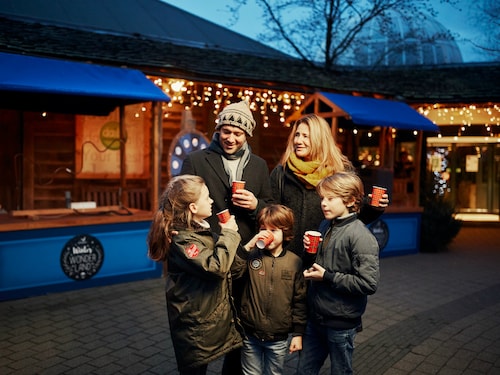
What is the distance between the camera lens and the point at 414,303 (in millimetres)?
6742

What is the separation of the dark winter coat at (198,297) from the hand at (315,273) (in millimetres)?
457

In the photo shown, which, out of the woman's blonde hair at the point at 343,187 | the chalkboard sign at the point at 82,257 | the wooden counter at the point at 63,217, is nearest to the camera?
the woman's blonde hair at the point at 343,187

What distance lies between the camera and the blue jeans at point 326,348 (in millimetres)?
3064

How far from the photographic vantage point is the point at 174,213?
2.88 m

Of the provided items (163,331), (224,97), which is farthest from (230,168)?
(224,97)

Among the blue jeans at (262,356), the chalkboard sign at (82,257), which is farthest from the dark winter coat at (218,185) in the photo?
the chalkboard sign at (82,257)

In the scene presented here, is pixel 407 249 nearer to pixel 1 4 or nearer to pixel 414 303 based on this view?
pixel 414 303

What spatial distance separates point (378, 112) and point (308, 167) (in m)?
6.61

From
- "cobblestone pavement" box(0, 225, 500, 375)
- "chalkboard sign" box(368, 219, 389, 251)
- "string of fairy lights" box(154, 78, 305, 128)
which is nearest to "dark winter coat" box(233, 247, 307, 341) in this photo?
"cobblestone pavement" box(0, 225, 500, 375)

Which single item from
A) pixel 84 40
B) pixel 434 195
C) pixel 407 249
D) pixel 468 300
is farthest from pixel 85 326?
pixel 434 195

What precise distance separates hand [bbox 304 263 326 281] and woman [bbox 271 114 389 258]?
1.56ft

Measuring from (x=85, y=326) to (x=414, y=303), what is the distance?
409cm

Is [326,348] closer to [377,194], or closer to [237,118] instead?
[377,194]

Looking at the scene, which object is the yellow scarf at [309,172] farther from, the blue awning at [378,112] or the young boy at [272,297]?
the blue awning at [378,112]
